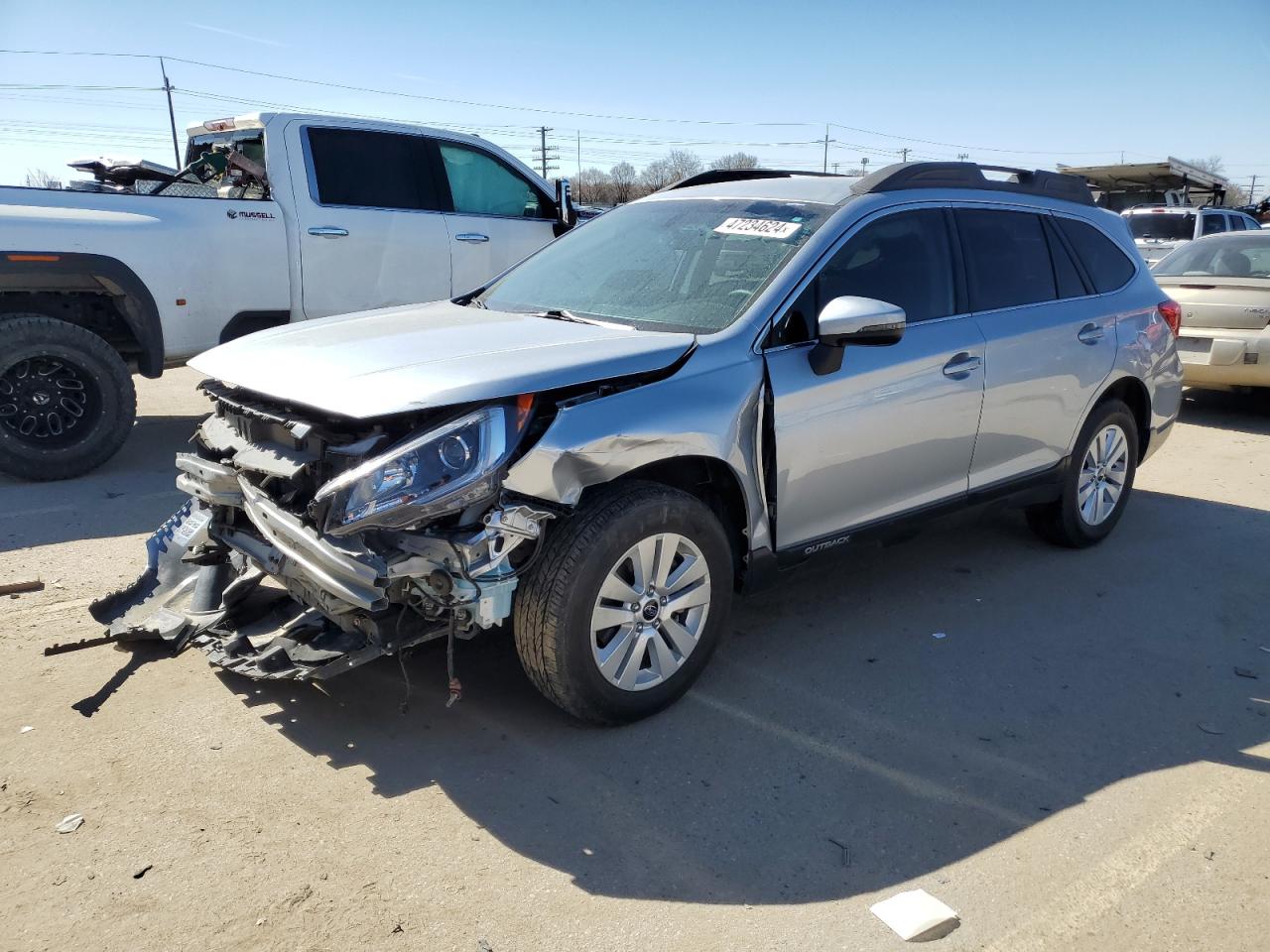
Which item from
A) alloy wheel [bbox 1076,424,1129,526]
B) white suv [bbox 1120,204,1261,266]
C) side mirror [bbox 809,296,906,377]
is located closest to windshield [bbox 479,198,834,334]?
side mirror [bbox 809,296,906,377]

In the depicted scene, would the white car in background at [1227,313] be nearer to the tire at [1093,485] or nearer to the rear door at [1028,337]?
the tire at [1093,485]

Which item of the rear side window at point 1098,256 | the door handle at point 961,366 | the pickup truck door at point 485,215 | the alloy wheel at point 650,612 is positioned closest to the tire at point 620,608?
the alloy wheel at point 650,612

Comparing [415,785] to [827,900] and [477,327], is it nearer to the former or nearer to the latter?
[827,900]

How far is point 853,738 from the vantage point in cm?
357

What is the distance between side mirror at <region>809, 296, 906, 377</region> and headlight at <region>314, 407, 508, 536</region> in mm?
1343

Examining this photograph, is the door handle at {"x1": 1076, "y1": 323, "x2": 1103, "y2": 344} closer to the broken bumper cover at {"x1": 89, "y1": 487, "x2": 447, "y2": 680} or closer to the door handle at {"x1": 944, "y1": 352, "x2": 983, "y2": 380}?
the door handle at {"x1": 944, "y1": 352, "x2": 983, "y2": 380}

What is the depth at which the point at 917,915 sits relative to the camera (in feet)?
8.77

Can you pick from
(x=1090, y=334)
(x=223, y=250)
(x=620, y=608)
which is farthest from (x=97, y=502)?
(x=1090, y=334)

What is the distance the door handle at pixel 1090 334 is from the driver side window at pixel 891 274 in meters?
1.02

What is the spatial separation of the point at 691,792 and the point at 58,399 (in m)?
5.20

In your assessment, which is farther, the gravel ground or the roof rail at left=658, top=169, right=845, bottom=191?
the roof rail at left=658, top=169, right=845, bottom=191

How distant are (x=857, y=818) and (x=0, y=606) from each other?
376 centimetres

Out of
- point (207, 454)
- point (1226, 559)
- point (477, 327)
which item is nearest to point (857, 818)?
point (477, 327)

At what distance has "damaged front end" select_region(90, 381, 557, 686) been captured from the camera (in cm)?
301
